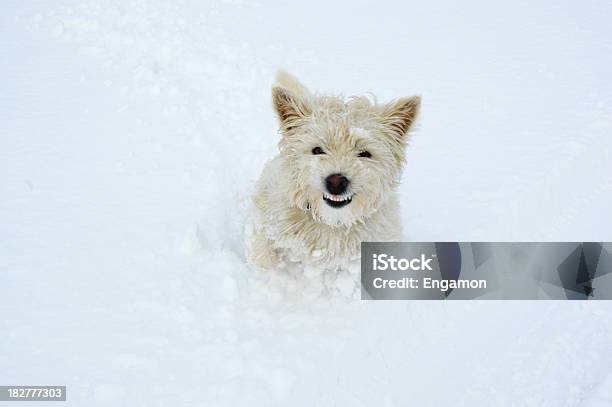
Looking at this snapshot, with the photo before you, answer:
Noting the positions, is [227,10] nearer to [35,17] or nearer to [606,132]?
[35,17]

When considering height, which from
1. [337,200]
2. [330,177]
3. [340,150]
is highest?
[340,150]

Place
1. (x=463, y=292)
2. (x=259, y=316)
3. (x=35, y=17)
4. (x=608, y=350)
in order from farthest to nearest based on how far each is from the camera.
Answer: (x=35, y=17) < (x=463, y=292) < (x=259, y=316) < (x=608, y=350)

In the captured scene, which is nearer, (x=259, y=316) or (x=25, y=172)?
(x=259, y=316)

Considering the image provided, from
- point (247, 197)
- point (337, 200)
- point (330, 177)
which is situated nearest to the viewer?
point (330, 177)

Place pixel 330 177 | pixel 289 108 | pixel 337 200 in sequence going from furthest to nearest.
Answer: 1. pixel 289 108
2. pixel 337 200
3. pixel 330 177

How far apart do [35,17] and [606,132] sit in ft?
30.8

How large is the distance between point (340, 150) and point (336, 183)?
0.88ft

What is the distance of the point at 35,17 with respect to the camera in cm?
841

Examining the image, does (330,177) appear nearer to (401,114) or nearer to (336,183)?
(336,183)

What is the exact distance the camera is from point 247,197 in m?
5.19

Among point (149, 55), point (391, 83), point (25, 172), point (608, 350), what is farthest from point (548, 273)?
point (149, 55)

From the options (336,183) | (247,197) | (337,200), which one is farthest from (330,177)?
(247,197)

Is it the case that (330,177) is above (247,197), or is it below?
below

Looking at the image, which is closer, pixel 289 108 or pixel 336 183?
pixel 336 183
